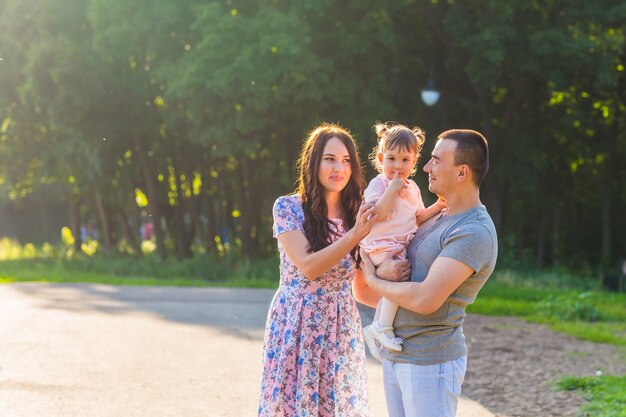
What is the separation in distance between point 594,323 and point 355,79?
44.0 feet

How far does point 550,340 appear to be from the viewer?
515 inches

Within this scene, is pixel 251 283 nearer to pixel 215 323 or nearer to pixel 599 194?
pixel 215 323

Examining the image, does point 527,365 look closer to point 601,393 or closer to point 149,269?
point 601,393

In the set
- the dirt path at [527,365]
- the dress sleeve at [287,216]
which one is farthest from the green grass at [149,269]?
the dress sleeve at [287,216]

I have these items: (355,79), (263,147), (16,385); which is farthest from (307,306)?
(263,147)

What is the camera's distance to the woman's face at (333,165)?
4676 millimetres

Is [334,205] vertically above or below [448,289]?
above

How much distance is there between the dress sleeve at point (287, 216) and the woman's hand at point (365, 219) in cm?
52

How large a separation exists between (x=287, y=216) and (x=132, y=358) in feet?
20.1

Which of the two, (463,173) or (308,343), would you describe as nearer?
(463,173)

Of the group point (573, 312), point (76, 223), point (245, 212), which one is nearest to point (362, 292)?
point (573, 312)

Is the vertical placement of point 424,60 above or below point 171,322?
above

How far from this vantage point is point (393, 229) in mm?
4273

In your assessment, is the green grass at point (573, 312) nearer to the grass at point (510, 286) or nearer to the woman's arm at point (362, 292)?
the grass at point (510, 286)
